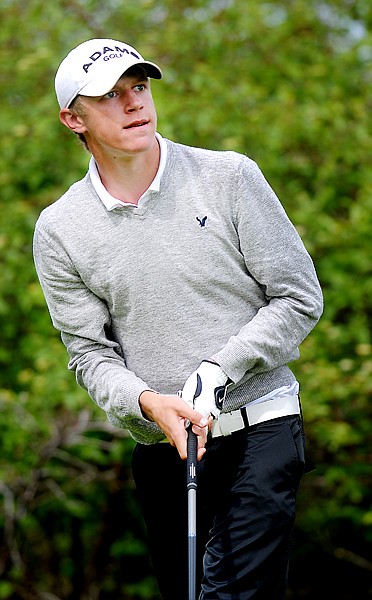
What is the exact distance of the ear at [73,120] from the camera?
138 inches

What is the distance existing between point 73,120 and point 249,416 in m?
1.05

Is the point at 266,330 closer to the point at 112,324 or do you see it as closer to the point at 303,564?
the point at 112,324

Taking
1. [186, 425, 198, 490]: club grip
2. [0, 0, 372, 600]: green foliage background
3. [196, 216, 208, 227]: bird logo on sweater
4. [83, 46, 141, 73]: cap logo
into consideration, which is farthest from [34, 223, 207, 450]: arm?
[0, 0, 372, 600]: green foliage background

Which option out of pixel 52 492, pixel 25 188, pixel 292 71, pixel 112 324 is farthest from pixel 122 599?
pixel 112 324


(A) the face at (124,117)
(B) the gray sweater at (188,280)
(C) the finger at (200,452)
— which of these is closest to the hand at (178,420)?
(C) the finger at (200,452)

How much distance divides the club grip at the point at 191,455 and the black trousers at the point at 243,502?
149 millimetres

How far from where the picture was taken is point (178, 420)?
127 inches

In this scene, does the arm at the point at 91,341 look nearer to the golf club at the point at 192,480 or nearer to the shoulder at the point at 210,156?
the golf club at the point at 192,480

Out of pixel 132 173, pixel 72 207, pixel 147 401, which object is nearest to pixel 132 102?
pixel 132 173

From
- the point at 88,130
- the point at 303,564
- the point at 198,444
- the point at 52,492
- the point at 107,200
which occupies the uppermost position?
the point at 88,130

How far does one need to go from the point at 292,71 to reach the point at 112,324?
4.37 metres

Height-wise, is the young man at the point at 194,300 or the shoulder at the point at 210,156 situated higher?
the shoulder at the point at 210,156

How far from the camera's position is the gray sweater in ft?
11.0

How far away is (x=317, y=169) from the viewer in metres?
7.33
